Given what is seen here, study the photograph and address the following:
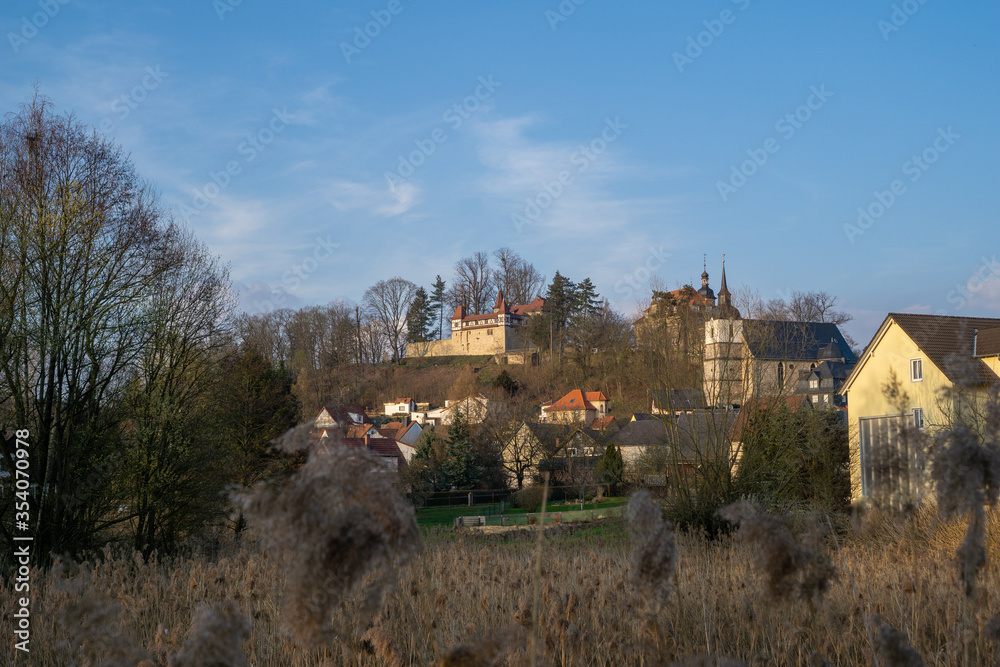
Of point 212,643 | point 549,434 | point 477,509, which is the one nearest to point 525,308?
point 549,434

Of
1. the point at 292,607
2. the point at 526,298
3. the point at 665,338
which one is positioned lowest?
the point at 292,607

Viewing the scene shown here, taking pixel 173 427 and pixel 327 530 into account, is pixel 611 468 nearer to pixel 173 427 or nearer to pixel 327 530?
pixel 173 427

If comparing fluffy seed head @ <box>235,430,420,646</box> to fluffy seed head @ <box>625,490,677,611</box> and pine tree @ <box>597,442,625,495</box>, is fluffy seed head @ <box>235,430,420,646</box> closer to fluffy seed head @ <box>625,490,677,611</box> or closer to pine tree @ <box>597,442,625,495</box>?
fluffy seed head @ <box>625,490,677,611</box>

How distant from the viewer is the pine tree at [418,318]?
9114 cm

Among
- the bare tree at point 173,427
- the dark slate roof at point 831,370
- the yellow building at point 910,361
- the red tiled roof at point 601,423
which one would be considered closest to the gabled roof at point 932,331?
the yellow building at point 910,361

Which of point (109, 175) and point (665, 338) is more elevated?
point (109, 175)

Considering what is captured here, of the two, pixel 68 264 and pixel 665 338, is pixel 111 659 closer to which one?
pixel 68 264

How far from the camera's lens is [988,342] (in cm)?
2031

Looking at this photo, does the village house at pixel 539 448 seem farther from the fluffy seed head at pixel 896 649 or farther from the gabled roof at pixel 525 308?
the gabled roof at pixel 525 308

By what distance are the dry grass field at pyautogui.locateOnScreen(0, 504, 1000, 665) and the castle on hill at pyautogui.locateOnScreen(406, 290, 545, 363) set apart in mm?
87197

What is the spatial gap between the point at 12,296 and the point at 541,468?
3157 cm

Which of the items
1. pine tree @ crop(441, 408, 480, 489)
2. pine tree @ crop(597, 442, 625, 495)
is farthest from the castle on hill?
pine tree @ crop(597, 442, 625, 495)

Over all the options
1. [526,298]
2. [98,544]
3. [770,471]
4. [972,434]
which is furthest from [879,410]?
[526,298]

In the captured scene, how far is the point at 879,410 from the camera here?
2212cm
